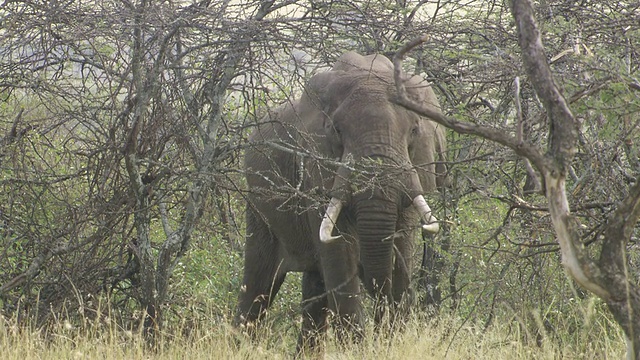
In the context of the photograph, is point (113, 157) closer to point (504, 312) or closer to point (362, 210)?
point (362, 210)

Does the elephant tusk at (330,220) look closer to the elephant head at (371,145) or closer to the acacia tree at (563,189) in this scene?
the elephant head at (371,145)

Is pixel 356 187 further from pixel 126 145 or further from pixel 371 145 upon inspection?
pixel 126 145

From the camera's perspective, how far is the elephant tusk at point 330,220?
797 centimetres

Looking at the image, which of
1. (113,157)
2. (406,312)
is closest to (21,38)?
(113,157)

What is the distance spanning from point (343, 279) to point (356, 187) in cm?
92

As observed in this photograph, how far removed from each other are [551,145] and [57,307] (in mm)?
4707

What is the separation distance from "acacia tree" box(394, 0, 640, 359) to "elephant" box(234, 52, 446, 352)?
11.0 feet

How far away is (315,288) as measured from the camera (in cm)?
947

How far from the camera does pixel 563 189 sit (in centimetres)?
396

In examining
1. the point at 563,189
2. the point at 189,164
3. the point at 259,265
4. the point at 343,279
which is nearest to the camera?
the point at 563,189

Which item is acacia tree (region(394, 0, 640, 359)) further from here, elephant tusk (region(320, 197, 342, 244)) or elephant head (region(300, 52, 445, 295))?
elephant tusk (region(320, 197, 342, 244))

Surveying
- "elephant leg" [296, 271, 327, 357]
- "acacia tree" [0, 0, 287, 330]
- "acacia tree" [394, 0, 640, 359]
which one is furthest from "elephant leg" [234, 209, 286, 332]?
"acacia tree" [394, 0, 640, 359]

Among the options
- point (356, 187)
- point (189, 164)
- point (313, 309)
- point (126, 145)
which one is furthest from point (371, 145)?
point (313, 309)

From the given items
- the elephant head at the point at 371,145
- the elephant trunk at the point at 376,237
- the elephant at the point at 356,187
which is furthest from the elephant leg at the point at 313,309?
the elephant head at the point at 371,145
